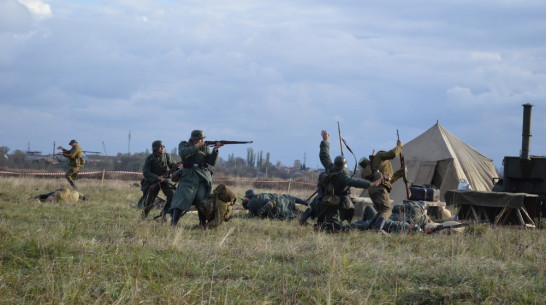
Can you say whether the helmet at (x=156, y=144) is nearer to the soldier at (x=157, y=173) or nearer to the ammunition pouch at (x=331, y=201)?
the soldier at (x=157, y=173)

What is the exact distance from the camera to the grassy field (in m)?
5.22

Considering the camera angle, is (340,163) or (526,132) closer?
(340,163)

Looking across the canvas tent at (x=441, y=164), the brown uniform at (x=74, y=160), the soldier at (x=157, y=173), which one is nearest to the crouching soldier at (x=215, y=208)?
the soldier at (x=157, y=173)

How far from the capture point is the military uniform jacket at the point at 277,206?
1281cm

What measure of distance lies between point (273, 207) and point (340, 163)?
2925 millimetres

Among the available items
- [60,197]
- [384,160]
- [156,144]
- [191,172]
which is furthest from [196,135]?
[60,197]

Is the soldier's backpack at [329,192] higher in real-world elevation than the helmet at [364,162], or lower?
lower

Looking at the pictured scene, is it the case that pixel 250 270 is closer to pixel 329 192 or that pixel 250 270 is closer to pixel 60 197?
pixel 329 192

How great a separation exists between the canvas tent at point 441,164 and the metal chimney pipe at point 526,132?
4.10m

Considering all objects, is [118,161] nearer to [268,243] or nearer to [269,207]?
[269,207]

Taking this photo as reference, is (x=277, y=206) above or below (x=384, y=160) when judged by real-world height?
below

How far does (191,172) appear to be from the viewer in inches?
397

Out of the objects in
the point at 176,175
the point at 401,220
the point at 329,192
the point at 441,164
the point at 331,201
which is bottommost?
the point at 401,220

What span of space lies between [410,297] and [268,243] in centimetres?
276
